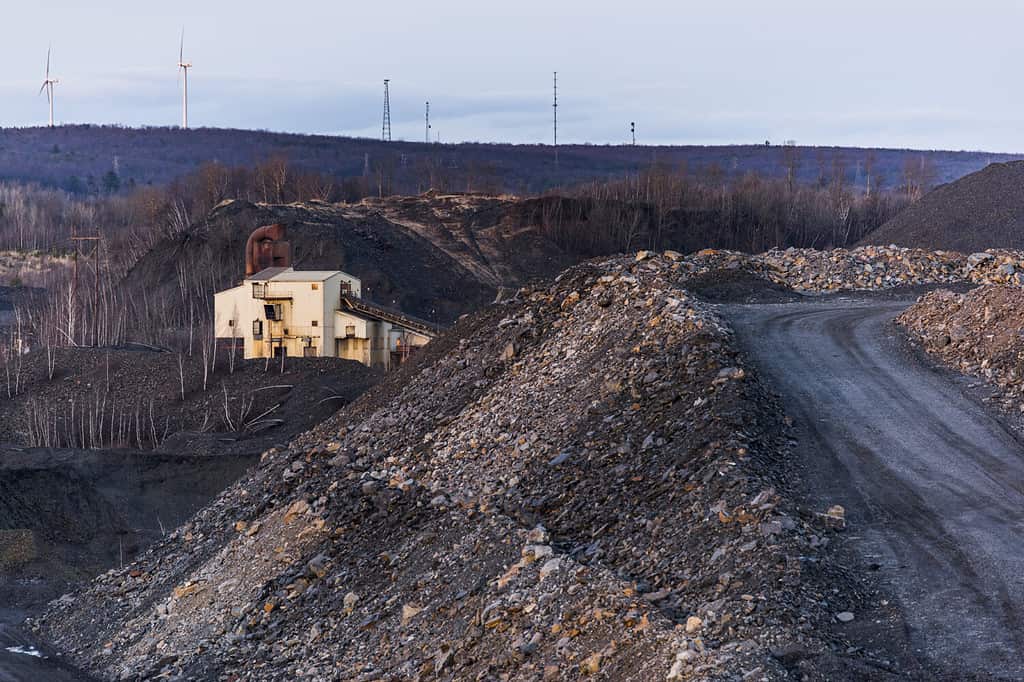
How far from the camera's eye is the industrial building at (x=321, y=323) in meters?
48.5

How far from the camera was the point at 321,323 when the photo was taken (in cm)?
4856

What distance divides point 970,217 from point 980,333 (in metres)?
39.7

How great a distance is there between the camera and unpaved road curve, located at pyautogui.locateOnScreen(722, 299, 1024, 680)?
973 centimetres

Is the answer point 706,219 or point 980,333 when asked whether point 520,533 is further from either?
point 706,219

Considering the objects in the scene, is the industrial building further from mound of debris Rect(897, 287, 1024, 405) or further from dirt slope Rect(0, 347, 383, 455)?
mound of debris Rect(897, 287, 1024, 405)

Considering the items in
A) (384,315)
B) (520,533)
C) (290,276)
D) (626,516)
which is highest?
(290,276)

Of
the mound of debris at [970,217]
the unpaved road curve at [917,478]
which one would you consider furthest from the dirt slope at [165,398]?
the mound of debris at [970,217]

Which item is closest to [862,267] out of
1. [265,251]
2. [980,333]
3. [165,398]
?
[980,333]

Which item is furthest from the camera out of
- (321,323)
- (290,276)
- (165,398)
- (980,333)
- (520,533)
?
(290,276)

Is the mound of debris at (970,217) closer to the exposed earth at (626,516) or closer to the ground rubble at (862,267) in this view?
the ground rubble at (862,267)

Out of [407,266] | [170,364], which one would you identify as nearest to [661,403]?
[170,364]

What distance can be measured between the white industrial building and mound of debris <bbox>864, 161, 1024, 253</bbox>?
23.0 metres

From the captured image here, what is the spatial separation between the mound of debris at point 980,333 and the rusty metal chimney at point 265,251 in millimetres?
40295

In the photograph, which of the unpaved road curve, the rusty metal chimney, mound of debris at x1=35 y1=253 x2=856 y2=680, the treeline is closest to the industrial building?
the rusty metal chimney
